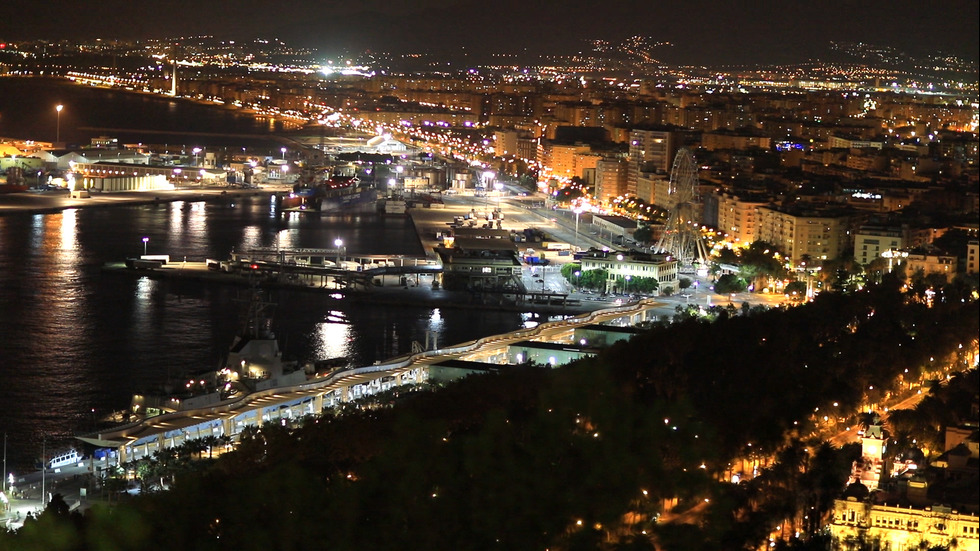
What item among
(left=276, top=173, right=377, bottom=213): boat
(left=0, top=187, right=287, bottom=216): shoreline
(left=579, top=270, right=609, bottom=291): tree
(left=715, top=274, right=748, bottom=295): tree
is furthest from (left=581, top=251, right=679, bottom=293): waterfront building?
(left=276, top=173, right=377, bottom=213): boat

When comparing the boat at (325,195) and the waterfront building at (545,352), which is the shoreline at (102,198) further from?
the waterfront building at (545,352)

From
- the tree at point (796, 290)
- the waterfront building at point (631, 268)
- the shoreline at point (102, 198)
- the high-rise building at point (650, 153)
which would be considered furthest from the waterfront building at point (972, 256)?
the shoreline at point (102, 198)

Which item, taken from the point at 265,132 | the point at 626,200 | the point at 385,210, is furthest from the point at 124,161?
the point at 265,132

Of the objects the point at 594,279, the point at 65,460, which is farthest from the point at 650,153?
the point at 65,460

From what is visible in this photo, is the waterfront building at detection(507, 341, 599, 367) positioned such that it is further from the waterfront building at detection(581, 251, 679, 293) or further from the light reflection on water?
the waterfront building at detection(581, 251, 679, 293)

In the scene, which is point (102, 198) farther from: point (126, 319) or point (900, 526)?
point (900, 526)

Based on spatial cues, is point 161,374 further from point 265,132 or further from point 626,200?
point 265,132
